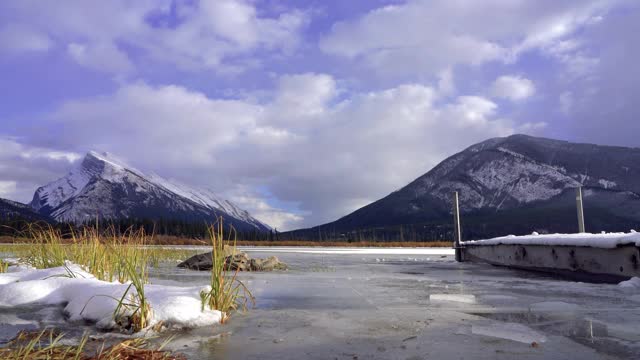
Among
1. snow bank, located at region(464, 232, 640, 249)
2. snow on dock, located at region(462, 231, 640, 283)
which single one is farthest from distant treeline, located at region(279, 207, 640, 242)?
snow bank, located at region(464, 232, 640, 249)

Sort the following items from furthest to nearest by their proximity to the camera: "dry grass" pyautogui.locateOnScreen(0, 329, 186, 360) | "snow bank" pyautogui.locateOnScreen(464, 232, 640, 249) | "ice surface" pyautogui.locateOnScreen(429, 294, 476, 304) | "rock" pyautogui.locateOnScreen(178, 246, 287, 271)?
"rock" pyautogui.locateOnScreen(178, 246, 287, 271), "snow bank" pyautogui.locateOnScreen(464, 232, 640, 249), "ice surface" pyautogui.locateOnScreen(429, 294, 476, 304), "dry grass" pyautogui.locateOnScreen(0, 329, 186, 360)

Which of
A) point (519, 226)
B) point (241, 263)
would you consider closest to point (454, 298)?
point (241, 263)

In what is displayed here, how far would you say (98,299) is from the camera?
12.9 feet

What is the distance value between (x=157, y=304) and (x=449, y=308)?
2.50m

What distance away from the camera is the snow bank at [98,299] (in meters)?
3.68

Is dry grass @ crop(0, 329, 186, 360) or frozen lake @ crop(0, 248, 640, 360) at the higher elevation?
dry grass @ crop(0, 329, 186, 360)

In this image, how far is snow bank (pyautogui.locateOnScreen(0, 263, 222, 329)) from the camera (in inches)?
145

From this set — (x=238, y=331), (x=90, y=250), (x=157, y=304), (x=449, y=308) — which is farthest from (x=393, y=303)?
(x=90, y=250)

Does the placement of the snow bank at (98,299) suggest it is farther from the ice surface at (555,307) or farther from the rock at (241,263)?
the rock at (241,263)

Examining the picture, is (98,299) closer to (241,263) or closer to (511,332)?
(511,332)

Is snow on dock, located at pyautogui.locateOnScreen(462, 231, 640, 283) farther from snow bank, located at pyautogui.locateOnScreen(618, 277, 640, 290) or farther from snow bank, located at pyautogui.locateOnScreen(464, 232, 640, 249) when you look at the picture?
snow bank, located at pyautogui.locateOnScreen(618, 277, 640, 290)

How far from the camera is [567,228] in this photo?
153750 mm

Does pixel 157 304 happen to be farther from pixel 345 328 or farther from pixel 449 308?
pixel 449 308

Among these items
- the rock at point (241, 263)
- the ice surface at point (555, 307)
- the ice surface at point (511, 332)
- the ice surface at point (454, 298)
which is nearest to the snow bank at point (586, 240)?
the ice surface at point (555, 307)
